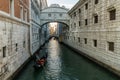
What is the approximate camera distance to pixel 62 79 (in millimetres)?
11445

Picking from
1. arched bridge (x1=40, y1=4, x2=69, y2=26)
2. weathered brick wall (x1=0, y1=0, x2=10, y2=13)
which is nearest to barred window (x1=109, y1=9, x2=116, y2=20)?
weathered brick wall (x1=0, y1=0, x2=10, y2=13)

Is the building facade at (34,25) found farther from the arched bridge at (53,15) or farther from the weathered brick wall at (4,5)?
the weathered brick wall at (4,5)

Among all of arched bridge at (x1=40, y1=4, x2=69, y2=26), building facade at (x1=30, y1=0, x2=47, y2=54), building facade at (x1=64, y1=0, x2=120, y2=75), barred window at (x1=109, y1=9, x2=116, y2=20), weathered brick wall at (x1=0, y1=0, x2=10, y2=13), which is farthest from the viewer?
arched bridge at (x1=40, y1=4, x2=69, y2=26)

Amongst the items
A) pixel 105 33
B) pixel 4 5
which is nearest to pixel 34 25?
pixel 105 33

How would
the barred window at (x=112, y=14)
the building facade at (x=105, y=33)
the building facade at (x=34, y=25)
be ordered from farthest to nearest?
the building facade at (x=34, y=25) < the barred window at (x=112, y=14) < the building facade at (x=105, y=33)

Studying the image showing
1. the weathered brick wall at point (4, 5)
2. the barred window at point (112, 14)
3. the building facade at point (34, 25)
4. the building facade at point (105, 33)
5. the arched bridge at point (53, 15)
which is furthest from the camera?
the arched bridge at point (53, 15)

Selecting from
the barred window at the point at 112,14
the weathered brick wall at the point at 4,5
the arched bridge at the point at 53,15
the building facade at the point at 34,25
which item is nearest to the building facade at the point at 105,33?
the barred window at the point at 112,14

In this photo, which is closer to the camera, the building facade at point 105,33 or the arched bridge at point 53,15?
the building facade at point 105,33

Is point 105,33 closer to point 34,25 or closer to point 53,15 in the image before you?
point 34,25

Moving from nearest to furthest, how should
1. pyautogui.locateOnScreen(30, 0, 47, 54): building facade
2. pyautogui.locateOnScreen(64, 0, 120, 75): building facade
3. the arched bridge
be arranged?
pyautogui.locateOnScreen(64, 0, 120, 75): building facade, pyautogui.locateOnScreen(30, 0, 47, 54): building facade, the arched bridge

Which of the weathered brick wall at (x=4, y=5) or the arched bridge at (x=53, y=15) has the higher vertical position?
the arched bridge at (x=53, y=15)

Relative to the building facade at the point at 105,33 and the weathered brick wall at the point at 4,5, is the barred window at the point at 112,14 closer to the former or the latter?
the building facade at the point at 105,33

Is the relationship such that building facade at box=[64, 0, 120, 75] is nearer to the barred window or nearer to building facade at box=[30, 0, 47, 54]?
the barred window

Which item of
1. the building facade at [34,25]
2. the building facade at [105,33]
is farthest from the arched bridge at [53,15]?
the building facade at [105,33]
